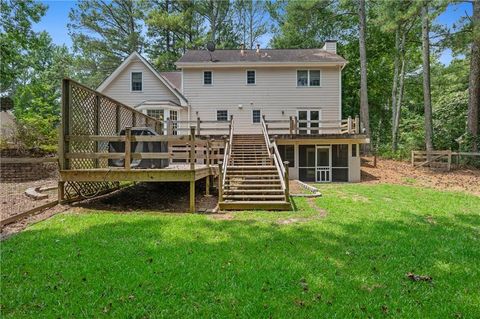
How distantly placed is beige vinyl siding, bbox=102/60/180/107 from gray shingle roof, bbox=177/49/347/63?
6.39ft

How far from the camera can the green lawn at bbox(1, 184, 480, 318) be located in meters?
3.12

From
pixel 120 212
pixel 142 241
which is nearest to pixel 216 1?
pixel 120 212

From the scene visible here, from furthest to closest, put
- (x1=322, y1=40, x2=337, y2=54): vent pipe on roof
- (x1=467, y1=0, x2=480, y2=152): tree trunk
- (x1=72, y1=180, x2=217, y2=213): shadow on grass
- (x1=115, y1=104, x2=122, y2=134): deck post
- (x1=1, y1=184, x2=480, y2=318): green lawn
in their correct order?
(x1=322, y1=40, x2=337, y2=54): vent pipe on roof → (x1=467, y1=0, x2=480, y2=152): tree trunk → (x1=115, y1=104, x2=122, y2=134): deck post → (x1=72, y1=180, x2=217, y2=213): shadow on grass → (x1=1, y1=184, x2=480, y2=318): green lawn

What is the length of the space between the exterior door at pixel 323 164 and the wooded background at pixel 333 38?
6.53m

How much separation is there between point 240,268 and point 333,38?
3017 cm

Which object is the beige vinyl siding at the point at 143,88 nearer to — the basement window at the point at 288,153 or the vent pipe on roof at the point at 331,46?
the basement window at the point at 288,153

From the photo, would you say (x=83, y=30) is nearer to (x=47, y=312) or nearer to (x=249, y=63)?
(x=249, y=63)

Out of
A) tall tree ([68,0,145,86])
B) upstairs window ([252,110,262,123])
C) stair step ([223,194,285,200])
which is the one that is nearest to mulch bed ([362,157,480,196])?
upstairs window ([252,110,262,123])

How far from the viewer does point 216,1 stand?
32.6 metres

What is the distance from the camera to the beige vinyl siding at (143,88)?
777 inches

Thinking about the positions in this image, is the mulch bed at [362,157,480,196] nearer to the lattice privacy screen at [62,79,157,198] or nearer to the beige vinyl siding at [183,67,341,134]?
the beige vinyl siding at [183,67,341,134]

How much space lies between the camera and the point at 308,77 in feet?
66.5

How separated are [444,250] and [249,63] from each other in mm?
16651

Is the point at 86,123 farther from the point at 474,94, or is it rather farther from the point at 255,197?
the point at 474,94
